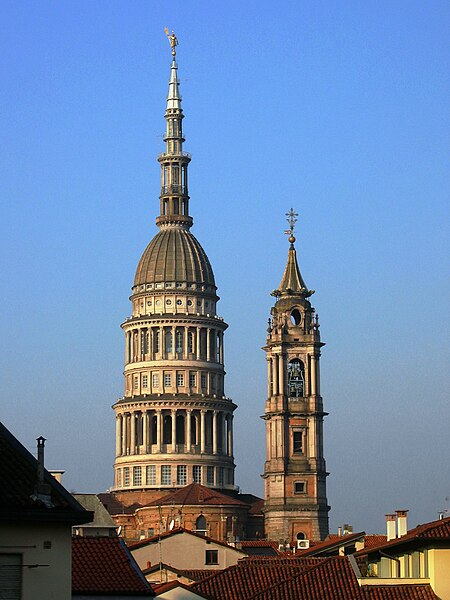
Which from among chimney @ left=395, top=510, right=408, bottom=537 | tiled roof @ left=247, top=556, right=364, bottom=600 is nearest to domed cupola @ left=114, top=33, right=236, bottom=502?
chimney @ left=395, top=510, right=408, bottom=537

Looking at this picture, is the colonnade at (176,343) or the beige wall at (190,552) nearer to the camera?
the beige wall at (190,552)

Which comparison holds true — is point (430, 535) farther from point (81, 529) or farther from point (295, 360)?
point (295, 360)

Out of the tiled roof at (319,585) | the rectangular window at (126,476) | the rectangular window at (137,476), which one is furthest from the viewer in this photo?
the rectangular window at (126,476)

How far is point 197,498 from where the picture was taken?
161 metres

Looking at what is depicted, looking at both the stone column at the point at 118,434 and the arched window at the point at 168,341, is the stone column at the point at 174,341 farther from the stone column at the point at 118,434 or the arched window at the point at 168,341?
the stone column at the point at 118,434

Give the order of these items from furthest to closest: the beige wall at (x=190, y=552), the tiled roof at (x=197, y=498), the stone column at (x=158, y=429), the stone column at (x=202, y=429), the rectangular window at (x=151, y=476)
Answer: the stone column at (x=202, y=429) → the stone column at (x=158, y=429) → the rectangular window at (x=151, y=476) → the tiled roof at (x=197, y=498) → the beige wall at (x=190, y=552)

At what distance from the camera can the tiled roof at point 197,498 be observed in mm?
160625

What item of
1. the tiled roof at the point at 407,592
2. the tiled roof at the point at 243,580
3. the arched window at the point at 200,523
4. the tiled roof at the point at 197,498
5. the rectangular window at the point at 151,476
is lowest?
the tiled roof at the point at 407,592

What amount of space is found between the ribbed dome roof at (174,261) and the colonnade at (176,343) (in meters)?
5.19

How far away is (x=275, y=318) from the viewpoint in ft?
521

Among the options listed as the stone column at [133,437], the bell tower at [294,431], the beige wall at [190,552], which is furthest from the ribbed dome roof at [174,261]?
the beige wall at [190,552]

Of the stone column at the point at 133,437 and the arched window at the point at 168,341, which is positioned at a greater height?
the arched window at the point at 168,341

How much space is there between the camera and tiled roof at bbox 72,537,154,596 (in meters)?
37.4

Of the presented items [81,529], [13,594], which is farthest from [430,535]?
[13,594]
